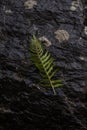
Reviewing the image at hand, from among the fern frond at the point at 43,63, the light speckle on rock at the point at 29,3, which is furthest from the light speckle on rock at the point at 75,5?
the fern frond at the point at 43,63

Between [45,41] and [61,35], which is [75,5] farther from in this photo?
[45,41]

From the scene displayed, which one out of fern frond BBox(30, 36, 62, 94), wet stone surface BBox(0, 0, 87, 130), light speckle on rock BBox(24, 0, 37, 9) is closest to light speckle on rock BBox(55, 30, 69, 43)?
wet stone surface BBox(0, 0, 87, 130)

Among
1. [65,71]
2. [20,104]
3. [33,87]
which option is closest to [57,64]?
[65,71]

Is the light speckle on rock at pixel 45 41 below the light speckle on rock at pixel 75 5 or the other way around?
below

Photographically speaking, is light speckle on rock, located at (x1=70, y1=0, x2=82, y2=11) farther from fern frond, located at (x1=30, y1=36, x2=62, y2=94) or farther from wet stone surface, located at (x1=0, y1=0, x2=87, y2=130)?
fern frond, located at (x1=30, y1=36, x2=62, y2=94)

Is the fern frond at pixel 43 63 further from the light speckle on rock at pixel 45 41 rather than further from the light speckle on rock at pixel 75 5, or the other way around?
the light speckle on rock at pixel 75 5

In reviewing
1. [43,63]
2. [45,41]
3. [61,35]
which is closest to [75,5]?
[61,35]
